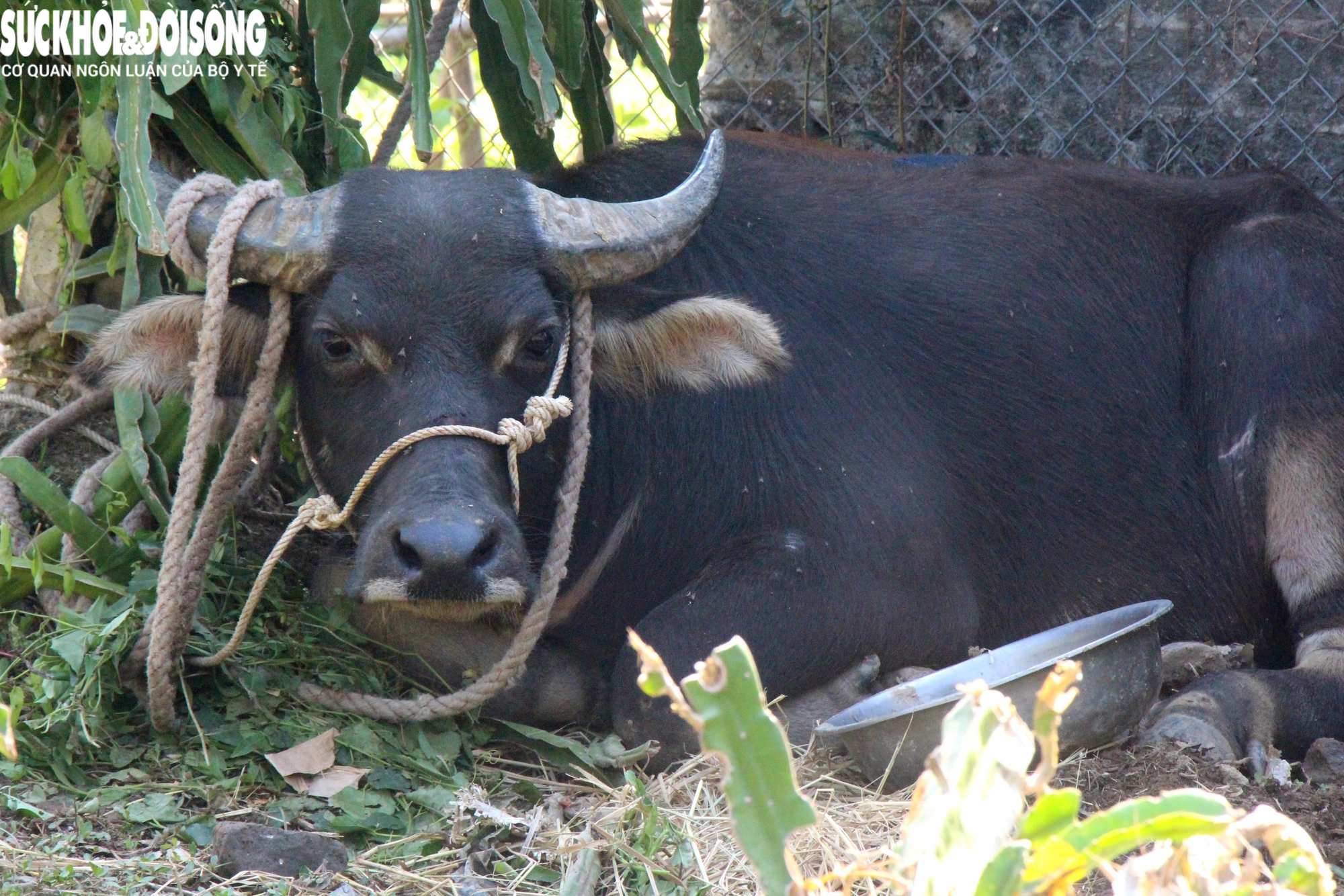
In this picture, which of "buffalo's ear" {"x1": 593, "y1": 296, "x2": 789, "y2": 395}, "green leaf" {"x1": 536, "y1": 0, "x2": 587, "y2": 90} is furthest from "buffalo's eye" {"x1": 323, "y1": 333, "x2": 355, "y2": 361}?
"green leaf" {"x1": 536, "y1": 0, "x2": 587, "y2": 90}

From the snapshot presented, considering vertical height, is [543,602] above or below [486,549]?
below

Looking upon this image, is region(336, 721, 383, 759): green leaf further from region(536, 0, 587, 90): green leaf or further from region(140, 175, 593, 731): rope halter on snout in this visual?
region(536, 0, 587, 90): green leaf

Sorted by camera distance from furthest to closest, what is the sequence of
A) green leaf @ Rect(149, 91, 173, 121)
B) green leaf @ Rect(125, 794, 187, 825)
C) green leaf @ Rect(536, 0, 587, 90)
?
green leaf @ Rect(536, 0, 587, 90) → green leaf @ Rect(149, 91, 173, 121) → green leaf @ Rect(125, 794, 187, 825)

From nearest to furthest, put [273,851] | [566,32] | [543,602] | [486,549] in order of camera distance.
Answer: [273,851] → [486,549] → [543,602] → [566,32]

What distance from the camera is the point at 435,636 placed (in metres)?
3.18

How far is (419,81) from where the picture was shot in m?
3.54

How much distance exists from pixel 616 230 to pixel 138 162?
1.07 m

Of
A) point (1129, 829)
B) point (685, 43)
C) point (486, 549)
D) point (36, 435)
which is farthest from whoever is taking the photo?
point (685, 43)

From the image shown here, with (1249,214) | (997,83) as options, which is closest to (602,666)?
(1249,214)

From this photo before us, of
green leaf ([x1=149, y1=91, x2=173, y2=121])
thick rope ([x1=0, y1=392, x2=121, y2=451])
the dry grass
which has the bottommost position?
the dry grass

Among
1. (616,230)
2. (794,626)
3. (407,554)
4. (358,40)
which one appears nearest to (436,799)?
(407,554)

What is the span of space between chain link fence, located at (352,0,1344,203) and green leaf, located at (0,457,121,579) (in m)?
2.45

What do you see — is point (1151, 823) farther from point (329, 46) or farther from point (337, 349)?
point (329, 46)

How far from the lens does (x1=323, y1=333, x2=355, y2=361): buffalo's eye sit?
2.81 meters
